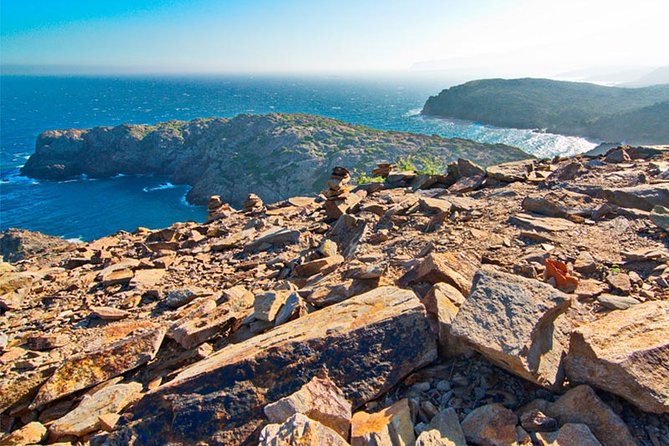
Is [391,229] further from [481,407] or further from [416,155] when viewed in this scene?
[416,155]

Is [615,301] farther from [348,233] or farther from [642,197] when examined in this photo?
[348,233]

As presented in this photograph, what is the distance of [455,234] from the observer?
293 inches

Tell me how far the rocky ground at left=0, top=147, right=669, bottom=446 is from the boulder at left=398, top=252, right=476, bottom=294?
0.03 meters

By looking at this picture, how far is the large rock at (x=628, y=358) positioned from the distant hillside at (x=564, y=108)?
310 feet

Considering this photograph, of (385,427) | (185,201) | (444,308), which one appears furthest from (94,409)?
(185,201)

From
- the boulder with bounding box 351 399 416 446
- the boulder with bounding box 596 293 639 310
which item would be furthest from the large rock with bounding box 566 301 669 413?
the boulder with bounding box 351 399 416 446

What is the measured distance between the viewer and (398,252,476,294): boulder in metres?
5.14

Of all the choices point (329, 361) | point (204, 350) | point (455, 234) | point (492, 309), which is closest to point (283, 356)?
point (329, 361)

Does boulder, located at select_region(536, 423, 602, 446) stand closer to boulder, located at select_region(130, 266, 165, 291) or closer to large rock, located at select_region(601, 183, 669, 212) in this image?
large rock, located at select_region(601, 183, 669, 212)

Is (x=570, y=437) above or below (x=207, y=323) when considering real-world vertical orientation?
above

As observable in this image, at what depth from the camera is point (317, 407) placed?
3.44 meters

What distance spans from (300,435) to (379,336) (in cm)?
Answer: 153

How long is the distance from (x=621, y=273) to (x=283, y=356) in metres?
5.18

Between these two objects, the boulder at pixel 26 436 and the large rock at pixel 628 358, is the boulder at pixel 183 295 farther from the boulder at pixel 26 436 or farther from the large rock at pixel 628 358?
the large rock at pixel 628 358
